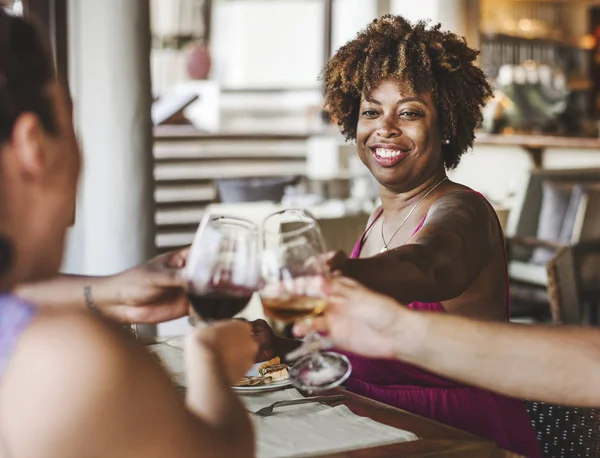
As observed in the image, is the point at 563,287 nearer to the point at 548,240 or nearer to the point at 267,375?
the point at 548,240

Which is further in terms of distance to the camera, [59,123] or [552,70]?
[552,70]

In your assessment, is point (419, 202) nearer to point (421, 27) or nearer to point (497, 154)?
point (421, 27)

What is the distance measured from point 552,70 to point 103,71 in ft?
31.9

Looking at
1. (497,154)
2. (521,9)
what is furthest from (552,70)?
(497,154)

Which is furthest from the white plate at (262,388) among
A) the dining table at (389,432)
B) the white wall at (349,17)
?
the white wall at (349,17)

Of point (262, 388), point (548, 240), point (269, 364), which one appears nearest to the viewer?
point (262, 388)

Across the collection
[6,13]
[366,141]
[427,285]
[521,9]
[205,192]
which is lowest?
[205,192]

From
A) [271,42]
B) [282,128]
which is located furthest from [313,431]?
[271,42]

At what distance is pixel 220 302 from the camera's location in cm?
137

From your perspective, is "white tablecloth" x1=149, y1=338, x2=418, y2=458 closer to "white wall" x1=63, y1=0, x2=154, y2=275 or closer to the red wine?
the red wine

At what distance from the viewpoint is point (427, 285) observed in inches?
68.5

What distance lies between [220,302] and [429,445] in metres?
0.46

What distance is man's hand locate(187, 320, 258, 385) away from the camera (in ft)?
3.70

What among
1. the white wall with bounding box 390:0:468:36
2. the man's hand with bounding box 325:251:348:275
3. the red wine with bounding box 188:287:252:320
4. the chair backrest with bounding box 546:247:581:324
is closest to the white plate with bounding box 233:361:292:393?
the man's hand with bounding box 325:251:348:275
